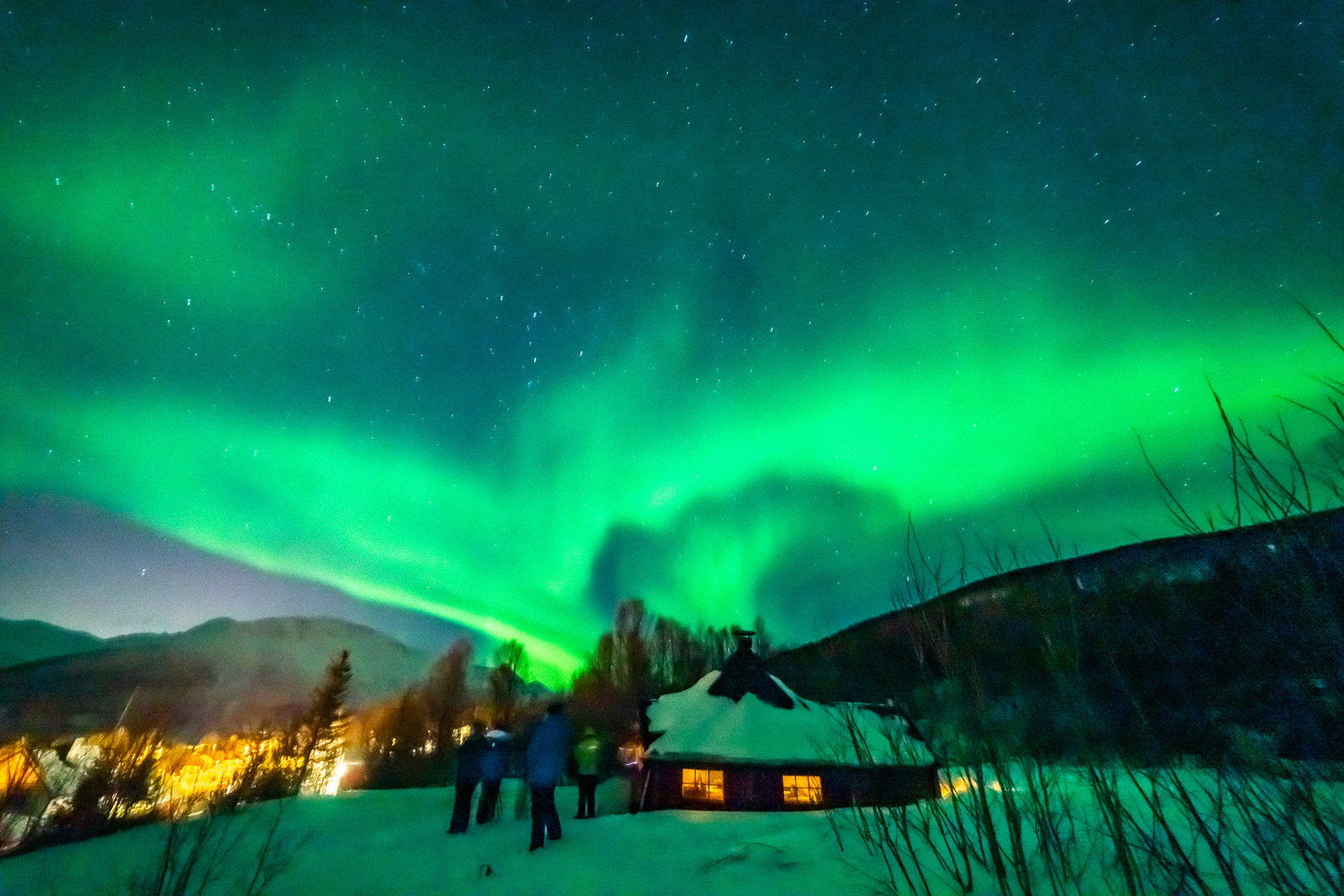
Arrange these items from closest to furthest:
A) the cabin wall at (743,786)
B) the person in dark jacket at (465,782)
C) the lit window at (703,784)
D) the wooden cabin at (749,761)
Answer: the person in dark jacket at (465,782) → the cabin wall at (743,786) → the wooden cabin at (749,761) → the lit window at (703,784)

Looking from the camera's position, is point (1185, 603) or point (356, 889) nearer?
point (1185, 603)

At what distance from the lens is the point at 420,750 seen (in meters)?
51.2

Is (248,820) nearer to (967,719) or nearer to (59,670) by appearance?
(967,719)

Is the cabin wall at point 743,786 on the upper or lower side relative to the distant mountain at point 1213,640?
lower

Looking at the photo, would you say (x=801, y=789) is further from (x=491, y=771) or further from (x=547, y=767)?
(x=547, y=767)

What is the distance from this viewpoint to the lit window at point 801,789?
57.1 ft

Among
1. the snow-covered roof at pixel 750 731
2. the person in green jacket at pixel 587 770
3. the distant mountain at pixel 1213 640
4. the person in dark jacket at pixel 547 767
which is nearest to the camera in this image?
the distant mountain at pixel 1213 640

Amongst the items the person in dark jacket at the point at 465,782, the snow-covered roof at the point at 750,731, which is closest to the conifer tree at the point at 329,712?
the snow-covered roof at the point at 750,731

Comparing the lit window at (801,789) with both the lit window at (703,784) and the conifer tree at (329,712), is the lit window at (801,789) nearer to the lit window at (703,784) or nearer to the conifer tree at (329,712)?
the lit window at (703,784)

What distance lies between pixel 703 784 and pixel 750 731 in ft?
7.02

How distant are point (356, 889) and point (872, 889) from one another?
6.71m

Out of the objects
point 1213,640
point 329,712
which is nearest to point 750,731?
point 1213,640

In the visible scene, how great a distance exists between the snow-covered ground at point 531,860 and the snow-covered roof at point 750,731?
539 cm

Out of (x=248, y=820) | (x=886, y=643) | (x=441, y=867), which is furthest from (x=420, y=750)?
(x=441, y=867)
